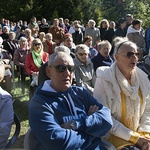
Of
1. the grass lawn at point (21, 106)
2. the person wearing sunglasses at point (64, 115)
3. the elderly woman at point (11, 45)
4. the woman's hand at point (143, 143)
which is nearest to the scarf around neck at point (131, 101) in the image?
the woman's hand at point (143, 143)

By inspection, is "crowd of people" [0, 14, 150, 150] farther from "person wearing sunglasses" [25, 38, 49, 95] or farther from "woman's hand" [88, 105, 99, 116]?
"person wearing sunglasses" [25, 38, 49, 95]

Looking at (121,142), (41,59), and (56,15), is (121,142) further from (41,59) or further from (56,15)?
(56,15)

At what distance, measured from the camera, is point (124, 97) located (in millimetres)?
2586

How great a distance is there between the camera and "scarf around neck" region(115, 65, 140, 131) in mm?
2561

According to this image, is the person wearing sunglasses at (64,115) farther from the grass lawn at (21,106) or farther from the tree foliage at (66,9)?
the tree foliage at (66,9)

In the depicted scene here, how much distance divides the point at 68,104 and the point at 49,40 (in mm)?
5192

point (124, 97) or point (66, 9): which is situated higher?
point (66, 9)

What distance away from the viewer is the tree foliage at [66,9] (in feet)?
82.1

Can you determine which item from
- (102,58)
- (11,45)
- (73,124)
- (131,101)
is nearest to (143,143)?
(131,101)

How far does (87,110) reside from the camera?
7.61 feet

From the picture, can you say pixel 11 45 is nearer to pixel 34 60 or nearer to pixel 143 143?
pixel 34 60

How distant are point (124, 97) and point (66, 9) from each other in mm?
25173

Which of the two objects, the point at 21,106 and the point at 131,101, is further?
the point at 21,106

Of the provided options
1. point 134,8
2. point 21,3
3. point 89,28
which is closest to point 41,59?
point 89,28
